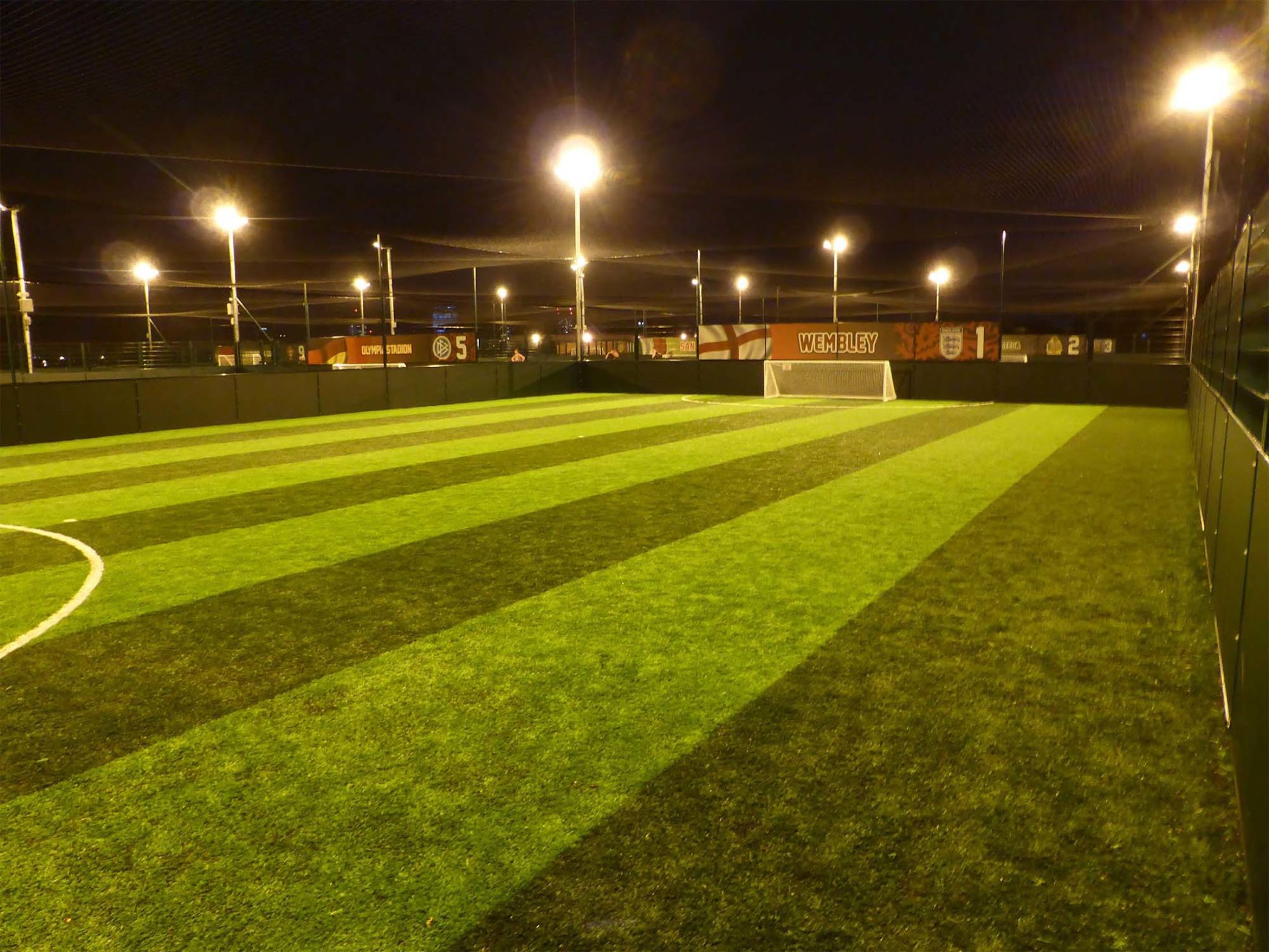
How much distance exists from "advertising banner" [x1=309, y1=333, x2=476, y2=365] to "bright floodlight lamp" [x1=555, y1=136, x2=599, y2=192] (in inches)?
291

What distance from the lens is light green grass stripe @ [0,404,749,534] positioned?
344 inches

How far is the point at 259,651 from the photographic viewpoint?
455cm

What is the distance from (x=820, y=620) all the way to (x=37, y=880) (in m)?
3.71

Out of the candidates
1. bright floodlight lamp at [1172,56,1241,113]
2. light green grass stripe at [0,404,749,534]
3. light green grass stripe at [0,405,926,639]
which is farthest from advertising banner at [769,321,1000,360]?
light green grass stripe at [0,405,926,639]

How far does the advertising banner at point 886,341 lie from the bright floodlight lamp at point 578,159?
23.7ft

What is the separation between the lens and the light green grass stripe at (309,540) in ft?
18.6

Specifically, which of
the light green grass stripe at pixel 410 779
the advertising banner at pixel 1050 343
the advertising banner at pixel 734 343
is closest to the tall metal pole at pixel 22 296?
the advertising banner at pixel 734 343

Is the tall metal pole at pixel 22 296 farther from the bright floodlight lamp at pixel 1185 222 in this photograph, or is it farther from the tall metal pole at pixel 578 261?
the bright floodlight lamp at pixel 1185 222

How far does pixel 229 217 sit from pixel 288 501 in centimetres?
1838

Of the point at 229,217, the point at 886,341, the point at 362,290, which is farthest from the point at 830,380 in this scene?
the point at 362,290

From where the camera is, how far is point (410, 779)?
3174 millimetres

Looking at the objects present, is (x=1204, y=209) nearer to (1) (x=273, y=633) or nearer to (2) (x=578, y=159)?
(2) (x=578, y=159)

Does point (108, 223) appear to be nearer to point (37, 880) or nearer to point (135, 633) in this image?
point (135, 633)

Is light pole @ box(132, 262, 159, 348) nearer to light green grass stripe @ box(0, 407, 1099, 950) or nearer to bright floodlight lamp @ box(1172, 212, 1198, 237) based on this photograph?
light green grass stripe @ box(0, 407, 1099, 950)
